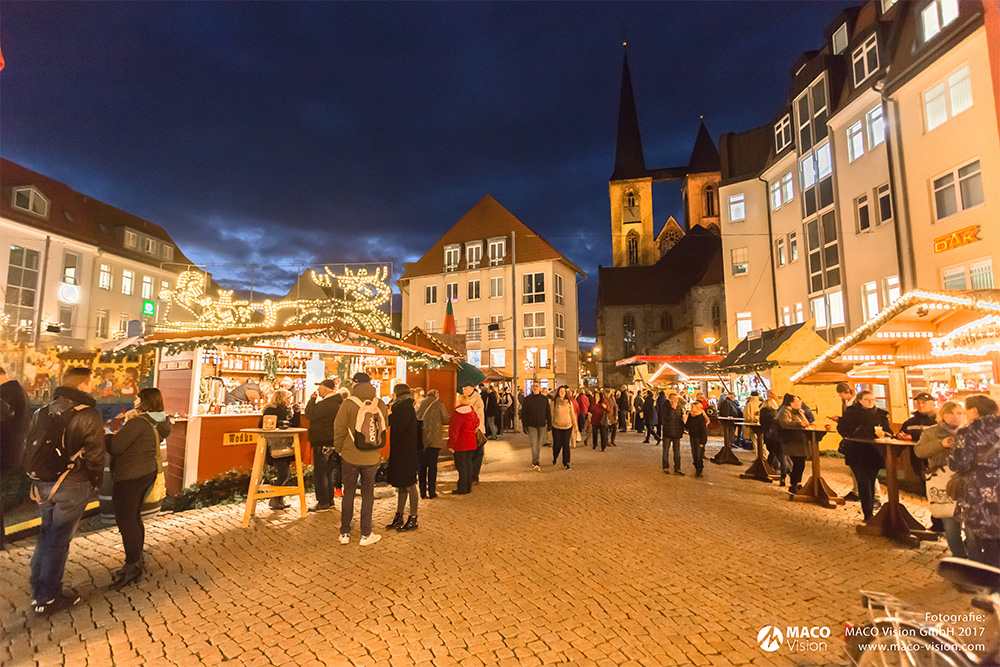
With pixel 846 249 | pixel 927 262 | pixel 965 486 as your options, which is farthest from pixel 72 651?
pixel 846 249

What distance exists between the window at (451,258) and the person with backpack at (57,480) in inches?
1462

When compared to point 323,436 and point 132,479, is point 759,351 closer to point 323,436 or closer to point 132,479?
point 323,436

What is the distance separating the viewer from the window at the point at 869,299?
56.7 feet

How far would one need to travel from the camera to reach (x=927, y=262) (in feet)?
48.5

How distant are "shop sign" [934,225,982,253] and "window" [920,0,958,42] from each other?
5.62 m

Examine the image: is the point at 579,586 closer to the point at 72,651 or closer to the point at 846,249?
the point at 72,651

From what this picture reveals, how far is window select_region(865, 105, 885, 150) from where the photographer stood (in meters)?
16.7

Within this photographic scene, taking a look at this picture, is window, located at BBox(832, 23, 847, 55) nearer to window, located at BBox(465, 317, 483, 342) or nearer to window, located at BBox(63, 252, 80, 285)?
window, located at BBox(465, 317, 483, 342)

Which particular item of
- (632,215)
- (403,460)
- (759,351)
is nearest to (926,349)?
(759,351)

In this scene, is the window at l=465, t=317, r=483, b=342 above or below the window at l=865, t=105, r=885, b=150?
below

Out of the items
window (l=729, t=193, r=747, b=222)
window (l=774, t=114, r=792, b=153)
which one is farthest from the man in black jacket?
window (l=729, t=193, r=747, b=222)

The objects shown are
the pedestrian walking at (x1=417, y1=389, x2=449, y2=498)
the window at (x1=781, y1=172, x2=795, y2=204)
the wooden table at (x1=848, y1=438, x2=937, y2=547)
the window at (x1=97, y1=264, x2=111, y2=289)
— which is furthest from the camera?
the window at (x1=97, y1=264, x2=111, y2=289)

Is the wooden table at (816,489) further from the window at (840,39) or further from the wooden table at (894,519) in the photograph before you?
the window at (840,39)

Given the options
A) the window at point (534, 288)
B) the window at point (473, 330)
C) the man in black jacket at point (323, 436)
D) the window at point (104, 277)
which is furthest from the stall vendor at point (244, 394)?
the window at point (534, 288)
